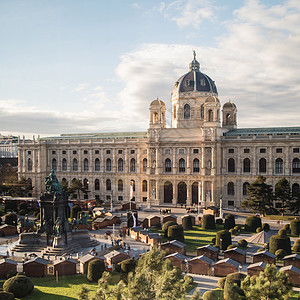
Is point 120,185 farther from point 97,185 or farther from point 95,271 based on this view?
point 95,271

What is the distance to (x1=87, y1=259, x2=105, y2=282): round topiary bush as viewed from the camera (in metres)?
35.5

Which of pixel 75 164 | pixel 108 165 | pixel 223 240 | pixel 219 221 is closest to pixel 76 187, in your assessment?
pixel 108 165

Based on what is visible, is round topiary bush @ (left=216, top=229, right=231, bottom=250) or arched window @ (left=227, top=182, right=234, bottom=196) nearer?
round topiary bush @ (left=216, top=229, right=231, bottom=250)

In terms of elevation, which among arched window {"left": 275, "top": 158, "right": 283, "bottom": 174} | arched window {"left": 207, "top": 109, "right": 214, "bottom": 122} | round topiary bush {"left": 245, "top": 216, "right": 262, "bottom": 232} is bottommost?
round topiary bush {"left": 245, "top": 216, "right": 262, "bottom": 232}

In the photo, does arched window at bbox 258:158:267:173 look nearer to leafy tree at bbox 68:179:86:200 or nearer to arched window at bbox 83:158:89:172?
leafy tree at bbox 68:179:86:200

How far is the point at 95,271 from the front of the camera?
35500mm

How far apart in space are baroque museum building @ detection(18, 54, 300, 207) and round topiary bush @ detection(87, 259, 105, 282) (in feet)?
112

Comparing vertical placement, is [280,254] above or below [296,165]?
below

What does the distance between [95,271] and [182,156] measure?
4720cm

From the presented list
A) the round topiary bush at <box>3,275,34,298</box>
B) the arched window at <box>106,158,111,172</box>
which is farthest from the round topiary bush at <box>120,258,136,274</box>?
the arched window at <box>106,158,111,172</box>

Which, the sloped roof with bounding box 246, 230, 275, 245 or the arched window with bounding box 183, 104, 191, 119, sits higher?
the arched window with bounding box 183, 104, 191, 119

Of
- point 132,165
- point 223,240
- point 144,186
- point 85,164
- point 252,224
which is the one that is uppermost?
point 85,164

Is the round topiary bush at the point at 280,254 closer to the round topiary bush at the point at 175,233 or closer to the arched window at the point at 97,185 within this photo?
the round topiary bush at the point at 175,233

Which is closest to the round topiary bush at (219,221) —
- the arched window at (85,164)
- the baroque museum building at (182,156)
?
the baroque museum building at (182,156)
